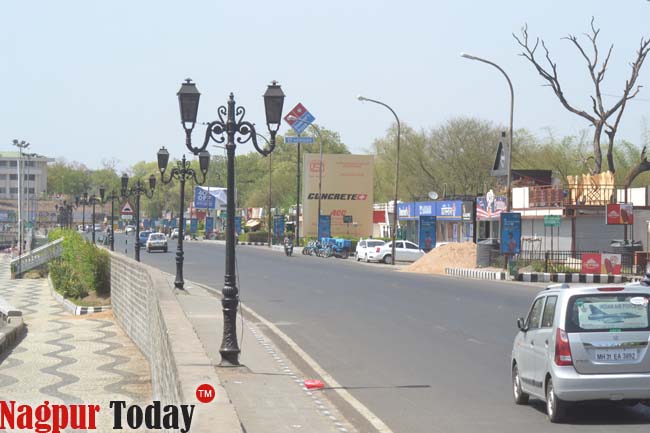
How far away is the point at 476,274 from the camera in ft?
157

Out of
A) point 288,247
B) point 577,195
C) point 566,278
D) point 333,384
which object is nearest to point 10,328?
point 333,384

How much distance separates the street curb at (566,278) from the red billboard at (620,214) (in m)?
4.20

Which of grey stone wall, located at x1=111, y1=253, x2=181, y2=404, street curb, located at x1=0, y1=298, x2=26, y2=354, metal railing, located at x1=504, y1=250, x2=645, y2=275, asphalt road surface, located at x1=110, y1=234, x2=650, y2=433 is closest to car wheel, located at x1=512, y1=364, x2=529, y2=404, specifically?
asphalt road surface, located at x1=110, y1=234, x2=650, y2=433

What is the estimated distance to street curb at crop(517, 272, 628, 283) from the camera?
4166cm

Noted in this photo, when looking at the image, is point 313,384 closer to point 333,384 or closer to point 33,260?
point 333,384

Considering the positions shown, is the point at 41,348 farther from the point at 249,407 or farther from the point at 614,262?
the point at 614,262

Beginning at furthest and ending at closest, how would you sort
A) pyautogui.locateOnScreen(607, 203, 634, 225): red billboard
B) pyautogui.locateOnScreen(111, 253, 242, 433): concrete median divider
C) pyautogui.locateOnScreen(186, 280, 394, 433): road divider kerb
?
pyautogui.locateOnScreen(607, 203, 634, 225): red billboard → pyautogui.locateOnScreen(186, 280, 394, 433): road divider kerb → pyautogui.locateOnScreen(111, 253, 242, 433): concrete median divider

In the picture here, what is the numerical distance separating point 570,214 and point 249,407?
141ft

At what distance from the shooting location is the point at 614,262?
137 ft

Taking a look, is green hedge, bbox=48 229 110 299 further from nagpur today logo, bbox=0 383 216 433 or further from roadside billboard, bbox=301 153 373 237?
roadside billboard, bbox=301 153 373 237

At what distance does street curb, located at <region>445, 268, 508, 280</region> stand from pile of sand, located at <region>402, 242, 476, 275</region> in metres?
0.91

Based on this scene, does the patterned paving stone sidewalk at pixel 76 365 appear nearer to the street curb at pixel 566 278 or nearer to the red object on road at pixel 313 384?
the red object on road at pixel 313 384

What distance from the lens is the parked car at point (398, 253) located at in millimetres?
65438

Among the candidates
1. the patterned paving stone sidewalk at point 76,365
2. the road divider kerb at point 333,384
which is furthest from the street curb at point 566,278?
the road divider kerb at point 333,384
